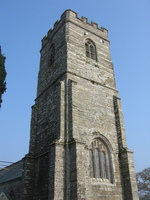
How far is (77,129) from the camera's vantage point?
38.0ft

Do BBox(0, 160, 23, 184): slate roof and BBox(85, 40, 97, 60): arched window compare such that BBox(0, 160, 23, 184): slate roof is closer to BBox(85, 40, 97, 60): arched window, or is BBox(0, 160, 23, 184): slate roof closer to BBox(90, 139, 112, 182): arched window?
BBox(90, 139, 112, 182): arched window

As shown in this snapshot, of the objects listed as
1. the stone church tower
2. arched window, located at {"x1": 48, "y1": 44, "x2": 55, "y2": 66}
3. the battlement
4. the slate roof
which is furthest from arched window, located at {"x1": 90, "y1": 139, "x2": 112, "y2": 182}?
the battlement

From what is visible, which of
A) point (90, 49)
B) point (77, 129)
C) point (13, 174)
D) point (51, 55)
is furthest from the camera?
point (13, 174)

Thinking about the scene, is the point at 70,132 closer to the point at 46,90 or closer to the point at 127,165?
the point at 127,165

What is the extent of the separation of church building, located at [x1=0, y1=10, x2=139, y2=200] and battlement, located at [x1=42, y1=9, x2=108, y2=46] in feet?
0.39

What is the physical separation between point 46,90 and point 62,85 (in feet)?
9.78

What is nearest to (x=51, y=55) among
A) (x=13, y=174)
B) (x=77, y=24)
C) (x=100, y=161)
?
(x=77, y=24)

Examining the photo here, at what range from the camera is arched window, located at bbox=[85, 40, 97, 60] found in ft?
55.0

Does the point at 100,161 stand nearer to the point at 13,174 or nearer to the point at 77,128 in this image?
the point at 77,128

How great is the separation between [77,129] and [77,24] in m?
10.2

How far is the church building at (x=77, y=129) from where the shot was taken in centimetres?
1049

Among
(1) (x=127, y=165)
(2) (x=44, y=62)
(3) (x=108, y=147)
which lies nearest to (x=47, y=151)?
(3) (x=108, y=147)

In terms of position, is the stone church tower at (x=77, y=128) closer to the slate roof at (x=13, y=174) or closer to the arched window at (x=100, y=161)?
the arched window at (x=100, y=161)

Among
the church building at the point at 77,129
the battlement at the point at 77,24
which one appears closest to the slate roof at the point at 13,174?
the church building at the point at 77,129
